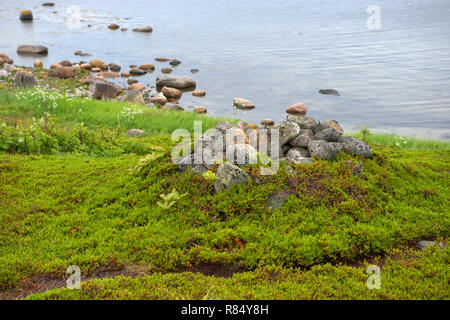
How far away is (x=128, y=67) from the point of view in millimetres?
30812

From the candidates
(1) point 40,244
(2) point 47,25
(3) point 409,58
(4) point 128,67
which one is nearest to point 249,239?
(1) point 40,244

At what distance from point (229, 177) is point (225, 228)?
1.19 m

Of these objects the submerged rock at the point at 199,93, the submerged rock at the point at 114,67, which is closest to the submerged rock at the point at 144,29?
the submerged rock at the point at 114,67

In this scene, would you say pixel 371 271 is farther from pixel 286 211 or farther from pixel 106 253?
pixel 106 253

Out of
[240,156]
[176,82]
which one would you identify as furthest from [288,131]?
[176,82]

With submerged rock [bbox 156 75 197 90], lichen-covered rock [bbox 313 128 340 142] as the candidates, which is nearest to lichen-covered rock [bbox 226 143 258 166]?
lichen-covered rock [bbox 313 128 340 142]

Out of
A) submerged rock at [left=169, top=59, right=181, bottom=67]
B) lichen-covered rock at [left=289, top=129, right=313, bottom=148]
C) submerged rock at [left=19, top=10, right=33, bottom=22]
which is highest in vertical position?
submerged rock at [left=19, top=10, right=33, bottom=22]

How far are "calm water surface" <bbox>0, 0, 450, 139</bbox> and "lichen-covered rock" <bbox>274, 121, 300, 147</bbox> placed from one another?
37.4ft

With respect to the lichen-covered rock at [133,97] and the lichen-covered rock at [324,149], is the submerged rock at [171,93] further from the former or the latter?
the lichen-covered rock at [324,149]

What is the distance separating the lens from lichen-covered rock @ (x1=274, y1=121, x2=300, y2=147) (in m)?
9.51

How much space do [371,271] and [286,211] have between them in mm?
2045

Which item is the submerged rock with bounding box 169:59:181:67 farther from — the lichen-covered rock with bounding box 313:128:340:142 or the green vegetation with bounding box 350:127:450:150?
the lichen-covered rock with bounding box 313:128:340:142

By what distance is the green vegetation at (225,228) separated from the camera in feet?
20.1
